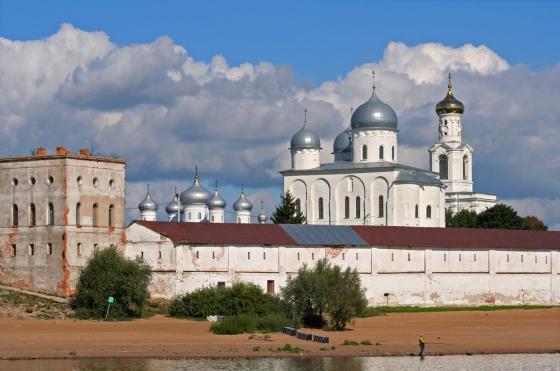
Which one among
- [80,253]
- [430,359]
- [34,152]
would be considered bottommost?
[430,359]

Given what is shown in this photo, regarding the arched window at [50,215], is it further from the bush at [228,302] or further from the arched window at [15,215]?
the bush at [228,302]

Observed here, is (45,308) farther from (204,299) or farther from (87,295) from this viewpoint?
(204,299)

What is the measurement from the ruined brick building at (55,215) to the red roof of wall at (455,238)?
13995 millimetres

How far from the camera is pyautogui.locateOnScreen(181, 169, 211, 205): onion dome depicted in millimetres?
110188

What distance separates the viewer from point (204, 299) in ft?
193

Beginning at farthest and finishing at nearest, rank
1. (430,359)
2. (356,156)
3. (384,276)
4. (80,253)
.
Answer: (356,156), (384,276), (80,253), (430,359)

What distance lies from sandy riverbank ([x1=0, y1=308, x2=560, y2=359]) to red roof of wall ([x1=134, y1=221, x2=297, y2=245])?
5413mm

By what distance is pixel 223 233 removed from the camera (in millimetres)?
64938

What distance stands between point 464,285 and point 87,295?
22688 mm

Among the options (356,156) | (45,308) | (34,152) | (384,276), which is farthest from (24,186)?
(356,156)

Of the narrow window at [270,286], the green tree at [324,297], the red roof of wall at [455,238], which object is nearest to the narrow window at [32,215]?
the narrow window at [270,286]

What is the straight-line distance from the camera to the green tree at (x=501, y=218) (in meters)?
97.0

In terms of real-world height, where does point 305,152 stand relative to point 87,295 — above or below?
above

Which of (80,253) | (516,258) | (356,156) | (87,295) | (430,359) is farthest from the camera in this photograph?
(356,156)
